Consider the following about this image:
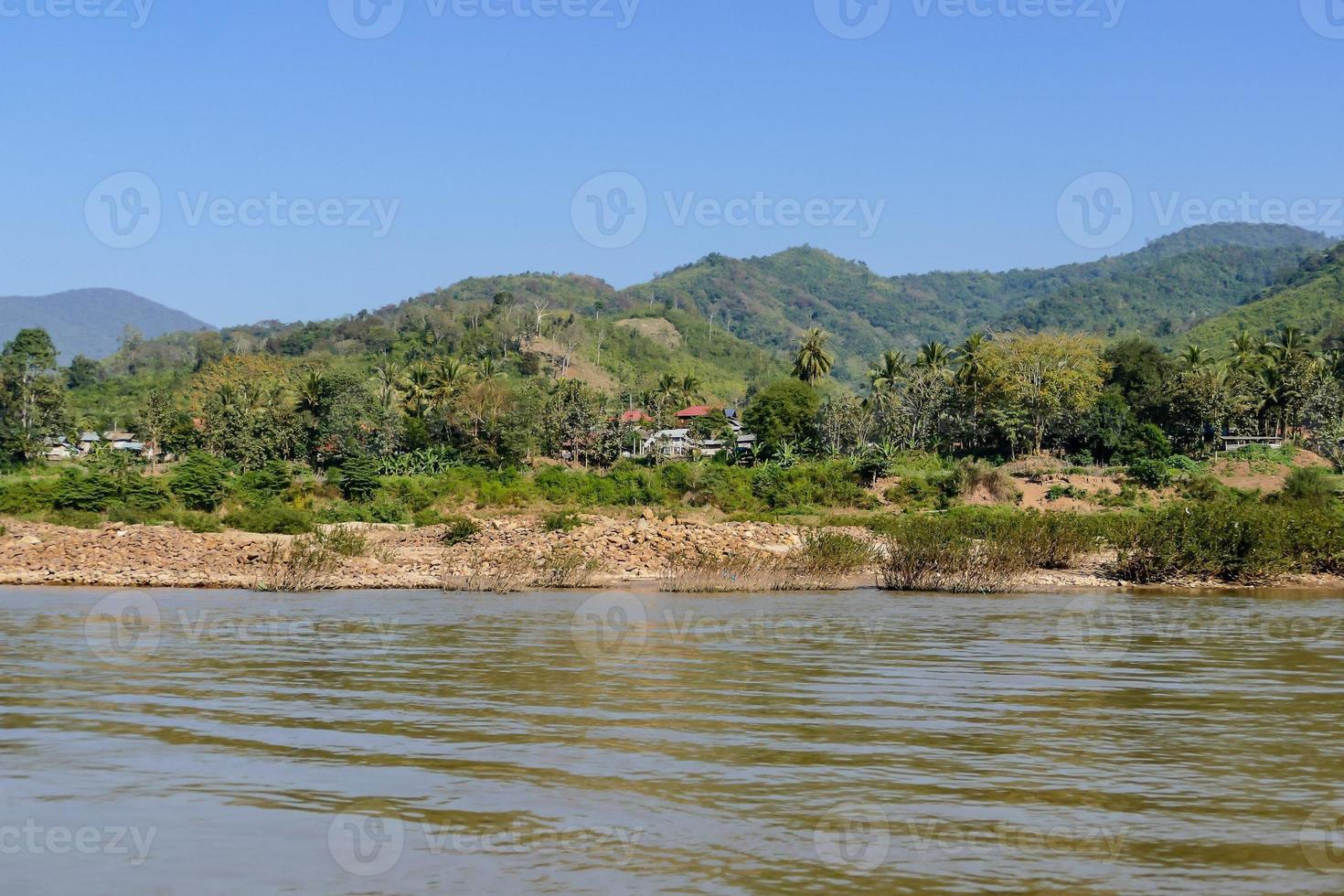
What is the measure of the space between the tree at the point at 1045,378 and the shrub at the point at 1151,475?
8.38m

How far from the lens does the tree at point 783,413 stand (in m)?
81.6

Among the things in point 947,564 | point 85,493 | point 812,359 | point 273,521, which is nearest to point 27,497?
point 85,493

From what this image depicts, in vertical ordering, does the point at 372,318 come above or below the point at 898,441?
above

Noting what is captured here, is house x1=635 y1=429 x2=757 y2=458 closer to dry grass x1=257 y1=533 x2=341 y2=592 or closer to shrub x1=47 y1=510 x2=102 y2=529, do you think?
shrub x1=47 y1=510 x2=102 y2=529

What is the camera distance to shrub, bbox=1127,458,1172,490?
205 feet

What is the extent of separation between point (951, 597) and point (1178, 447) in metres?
43.5

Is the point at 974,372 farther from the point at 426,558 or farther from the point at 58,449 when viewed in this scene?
the point at 58,449

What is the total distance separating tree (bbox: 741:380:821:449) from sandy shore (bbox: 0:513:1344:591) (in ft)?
113

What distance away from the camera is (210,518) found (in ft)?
171

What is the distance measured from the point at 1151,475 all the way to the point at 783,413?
2676 cm

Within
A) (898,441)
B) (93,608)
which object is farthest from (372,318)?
(93,608)

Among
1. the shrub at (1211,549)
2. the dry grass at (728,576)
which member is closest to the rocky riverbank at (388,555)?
the dry grass at (728,576)

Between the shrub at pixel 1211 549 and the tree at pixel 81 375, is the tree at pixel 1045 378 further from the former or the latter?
the tree at pixel 81 375

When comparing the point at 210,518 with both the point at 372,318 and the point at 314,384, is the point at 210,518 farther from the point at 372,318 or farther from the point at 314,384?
the point at 372,318
